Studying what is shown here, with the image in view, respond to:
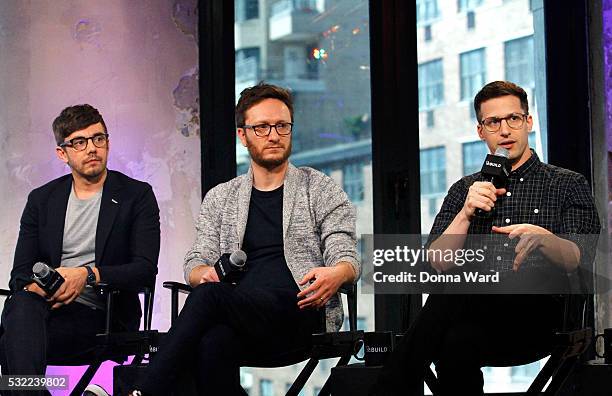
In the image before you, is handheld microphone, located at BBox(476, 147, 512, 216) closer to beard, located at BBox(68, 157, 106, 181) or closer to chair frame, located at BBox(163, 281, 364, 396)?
chair frame, located at BBox(163, 281, 364, 396)

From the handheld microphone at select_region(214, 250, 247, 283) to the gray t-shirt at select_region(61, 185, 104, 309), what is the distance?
0.73 m

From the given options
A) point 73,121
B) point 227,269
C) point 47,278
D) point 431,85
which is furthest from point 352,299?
point 431,85

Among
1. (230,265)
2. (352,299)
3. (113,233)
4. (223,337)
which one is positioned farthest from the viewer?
(113,233)

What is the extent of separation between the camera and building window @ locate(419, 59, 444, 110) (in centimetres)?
475

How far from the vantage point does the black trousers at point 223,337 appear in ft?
10.6

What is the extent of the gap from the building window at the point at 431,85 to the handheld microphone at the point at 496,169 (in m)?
1.39

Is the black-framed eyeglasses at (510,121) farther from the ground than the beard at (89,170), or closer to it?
farther from the ground

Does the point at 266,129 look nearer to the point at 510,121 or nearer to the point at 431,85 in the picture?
the point at 510,121

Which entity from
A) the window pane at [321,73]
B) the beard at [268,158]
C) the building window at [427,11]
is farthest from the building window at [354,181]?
the beard at [268,158]

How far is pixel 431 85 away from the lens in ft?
15.6

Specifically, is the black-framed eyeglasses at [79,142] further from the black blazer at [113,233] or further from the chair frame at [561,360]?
the chair frame at [561,360]

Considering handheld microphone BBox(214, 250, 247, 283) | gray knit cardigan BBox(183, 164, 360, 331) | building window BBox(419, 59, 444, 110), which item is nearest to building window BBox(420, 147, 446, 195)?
building window BBox(419, 59, 444, 110)

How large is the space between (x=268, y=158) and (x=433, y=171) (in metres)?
1.20

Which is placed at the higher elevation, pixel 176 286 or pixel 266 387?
pixel 176 286
